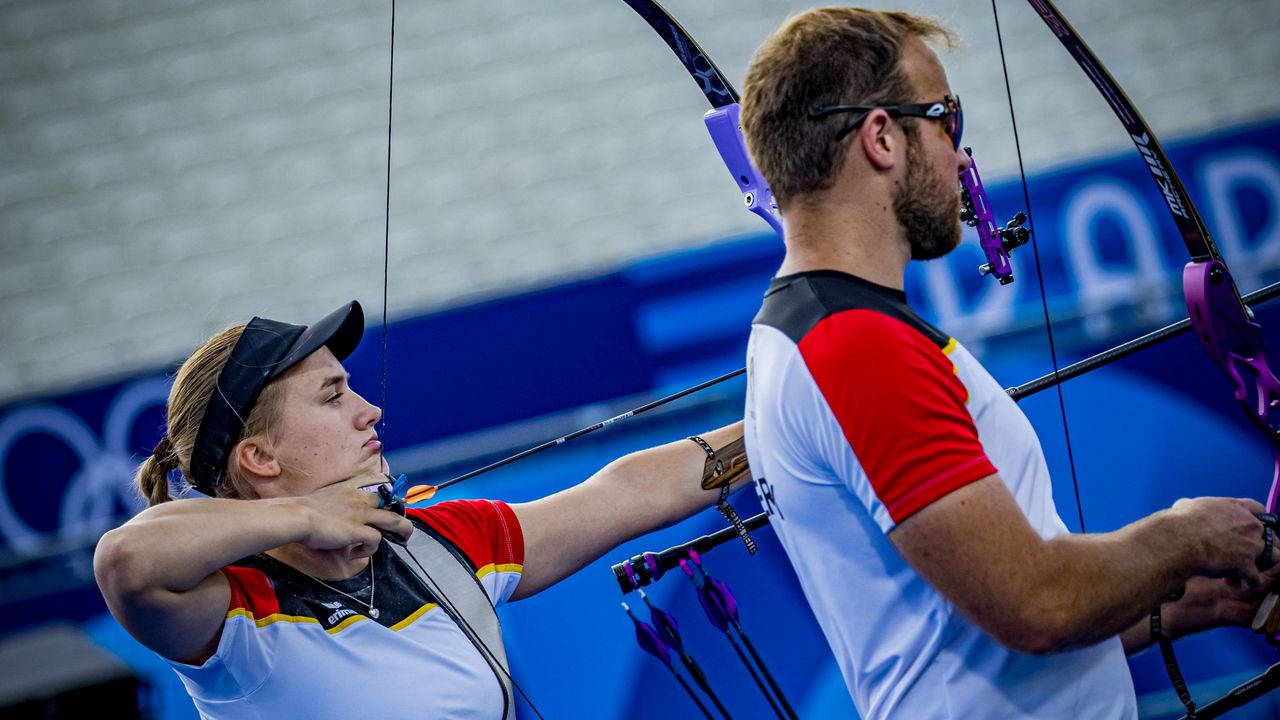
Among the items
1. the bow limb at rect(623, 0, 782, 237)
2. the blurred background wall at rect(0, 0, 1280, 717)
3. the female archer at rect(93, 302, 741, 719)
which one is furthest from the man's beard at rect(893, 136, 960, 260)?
the blurred background wall at rect(0, 0, 1280, 717)

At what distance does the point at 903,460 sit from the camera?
0.95 metres

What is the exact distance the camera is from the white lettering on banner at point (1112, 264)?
2850 mm

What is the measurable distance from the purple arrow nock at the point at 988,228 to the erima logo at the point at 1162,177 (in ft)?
0.61

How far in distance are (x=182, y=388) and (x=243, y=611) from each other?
37 centimetres

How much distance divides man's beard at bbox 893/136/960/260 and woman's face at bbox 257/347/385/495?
2.57 ft

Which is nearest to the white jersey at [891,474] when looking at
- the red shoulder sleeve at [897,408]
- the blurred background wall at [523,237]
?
the red shoulder sleeve at [897,408]

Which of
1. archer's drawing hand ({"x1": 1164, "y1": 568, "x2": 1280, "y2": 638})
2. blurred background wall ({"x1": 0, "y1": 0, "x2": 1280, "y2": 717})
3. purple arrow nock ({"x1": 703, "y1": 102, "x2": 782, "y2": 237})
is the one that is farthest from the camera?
blurred background wall ({"x1": 0, "y1": 0, "x2": 1280, "y2": 717})

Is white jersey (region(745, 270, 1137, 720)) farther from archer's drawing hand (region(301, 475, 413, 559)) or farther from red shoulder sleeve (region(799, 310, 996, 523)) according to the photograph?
archer's drawing hand (region(301, 475, 413, 559))

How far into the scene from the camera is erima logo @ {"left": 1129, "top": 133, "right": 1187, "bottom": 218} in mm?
1487

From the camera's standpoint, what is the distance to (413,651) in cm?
146

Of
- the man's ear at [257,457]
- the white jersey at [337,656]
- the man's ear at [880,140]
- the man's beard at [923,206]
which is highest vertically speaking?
the man's ear at [880,140]

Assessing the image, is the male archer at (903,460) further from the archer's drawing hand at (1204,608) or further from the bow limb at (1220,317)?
the bow limb at (1220,317)

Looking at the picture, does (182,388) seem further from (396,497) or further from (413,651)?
(413,651)

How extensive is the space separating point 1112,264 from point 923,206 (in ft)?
6.50
